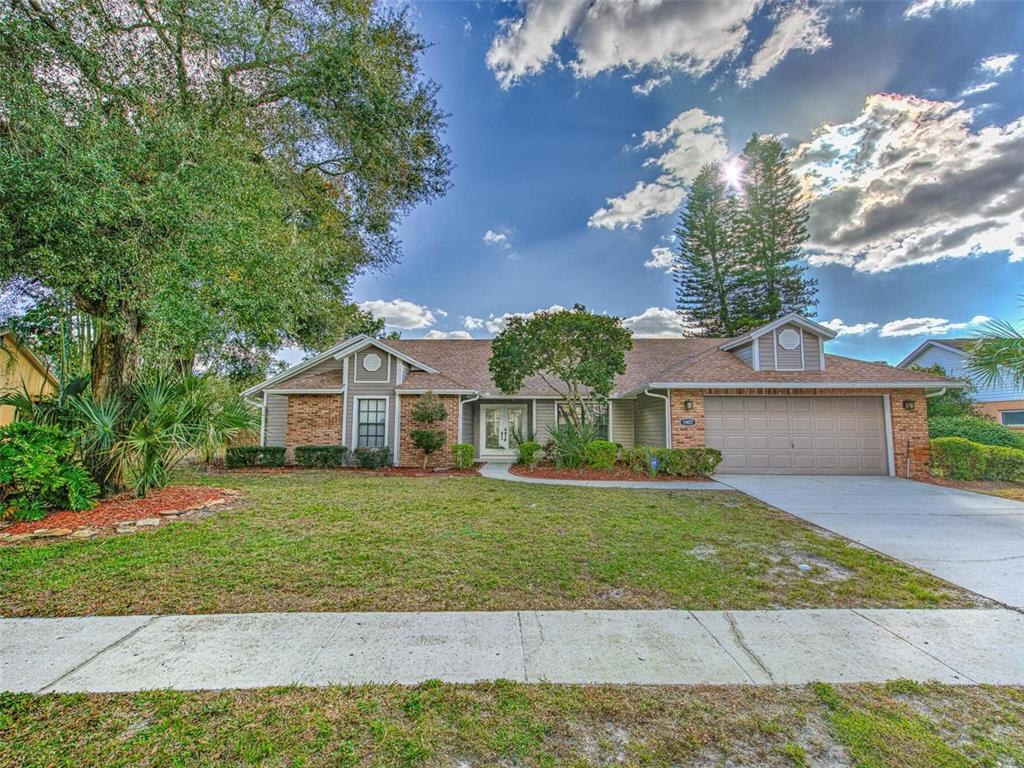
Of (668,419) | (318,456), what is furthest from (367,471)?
(668,419)

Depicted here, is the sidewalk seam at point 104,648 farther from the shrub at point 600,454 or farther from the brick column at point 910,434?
the brick column at point 910,434

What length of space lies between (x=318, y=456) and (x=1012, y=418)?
90.7 ft

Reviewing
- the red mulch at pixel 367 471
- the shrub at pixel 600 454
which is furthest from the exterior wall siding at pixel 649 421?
the red mulch at pixel 367 471

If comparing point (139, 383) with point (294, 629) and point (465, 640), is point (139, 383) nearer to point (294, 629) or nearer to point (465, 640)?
point (294, 629)

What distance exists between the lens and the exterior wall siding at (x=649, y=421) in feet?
42.6

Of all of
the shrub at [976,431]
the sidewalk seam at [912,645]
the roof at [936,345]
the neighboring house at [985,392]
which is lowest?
the sidewalk seam at [912,645]

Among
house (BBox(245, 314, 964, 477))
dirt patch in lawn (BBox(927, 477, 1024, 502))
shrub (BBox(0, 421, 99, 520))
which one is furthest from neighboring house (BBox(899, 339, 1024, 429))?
shrub (BBox(0, 421, 99, 520))

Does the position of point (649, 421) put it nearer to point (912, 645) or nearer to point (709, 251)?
point (912, 645)

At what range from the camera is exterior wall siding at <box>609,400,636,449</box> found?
51.7ft

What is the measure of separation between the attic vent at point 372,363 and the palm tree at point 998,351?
14.4 metres

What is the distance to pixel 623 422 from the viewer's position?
15.9 metres

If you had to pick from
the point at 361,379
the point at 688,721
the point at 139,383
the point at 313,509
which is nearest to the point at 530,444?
the point at 361,379

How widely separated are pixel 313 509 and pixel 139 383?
12.2ft

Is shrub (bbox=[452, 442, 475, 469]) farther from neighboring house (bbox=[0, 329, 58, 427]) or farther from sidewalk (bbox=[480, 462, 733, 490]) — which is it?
neighboring house (bbox=[0, 329, 58, 427])
